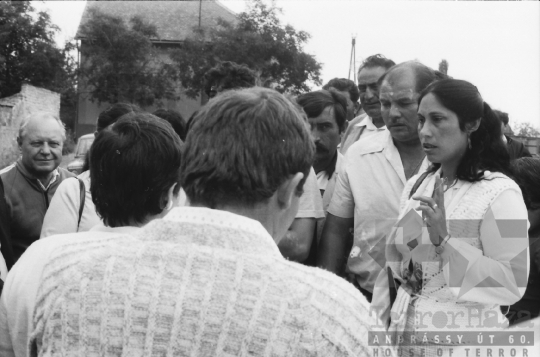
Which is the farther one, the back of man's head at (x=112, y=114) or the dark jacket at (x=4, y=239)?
the back of man's head at (x=112, y=114)

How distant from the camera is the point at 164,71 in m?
34.4

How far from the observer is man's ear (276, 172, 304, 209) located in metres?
1.33

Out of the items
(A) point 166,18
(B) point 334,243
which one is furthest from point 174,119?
(A) point 166,18

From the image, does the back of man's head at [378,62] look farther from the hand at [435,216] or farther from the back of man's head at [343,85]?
the hand at [435,216]

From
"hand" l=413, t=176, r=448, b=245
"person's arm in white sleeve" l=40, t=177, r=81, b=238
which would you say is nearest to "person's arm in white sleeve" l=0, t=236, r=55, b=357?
"person's arm in white sleeve" l=40, t=177, r=81, b=238

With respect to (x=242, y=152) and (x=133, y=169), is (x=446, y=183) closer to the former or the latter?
(x=133, y=169)

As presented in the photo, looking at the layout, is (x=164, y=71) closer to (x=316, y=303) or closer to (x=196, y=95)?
(x=196, y=95)

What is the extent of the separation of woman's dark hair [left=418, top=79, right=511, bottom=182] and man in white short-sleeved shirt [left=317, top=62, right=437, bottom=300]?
48 cm

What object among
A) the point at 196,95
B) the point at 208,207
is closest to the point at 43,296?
the point at 208,207

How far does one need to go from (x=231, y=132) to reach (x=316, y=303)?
1.34 feet

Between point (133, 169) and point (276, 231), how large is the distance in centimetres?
80

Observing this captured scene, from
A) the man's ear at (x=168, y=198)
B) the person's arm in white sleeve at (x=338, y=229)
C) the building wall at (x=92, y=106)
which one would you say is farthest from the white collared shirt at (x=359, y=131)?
the building wall at (x=92, y=106)

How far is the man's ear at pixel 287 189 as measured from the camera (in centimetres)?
133

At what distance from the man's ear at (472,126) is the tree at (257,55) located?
30.8m
